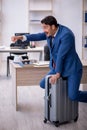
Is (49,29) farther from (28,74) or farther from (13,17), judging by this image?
(13,17)

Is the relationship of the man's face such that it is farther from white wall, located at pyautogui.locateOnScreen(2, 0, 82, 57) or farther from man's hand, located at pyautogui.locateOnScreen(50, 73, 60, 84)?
white wall, located at pyautogui.locateOnScreen(2, 0, 82, 57)

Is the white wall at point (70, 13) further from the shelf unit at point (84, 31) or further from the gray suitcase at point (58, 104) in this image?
the gray suitcase at point (58, 104)

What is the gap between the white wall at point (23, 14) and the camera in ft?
26.5

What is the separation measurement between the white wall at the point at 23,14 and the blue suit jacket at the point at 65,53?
4.97 meters

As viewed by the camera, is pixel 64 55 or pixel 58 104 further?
pixel 58 104

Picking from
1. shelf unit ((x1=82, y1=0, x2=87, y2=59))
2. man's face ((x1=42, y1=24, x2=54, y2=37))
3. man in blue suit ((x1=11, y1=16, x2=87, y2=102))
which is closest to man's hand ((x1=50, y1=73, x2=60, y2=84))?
man in blue suit ((x1=11, y1=16, x2=87, y2=102))

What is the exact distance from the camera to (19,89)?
5215mm

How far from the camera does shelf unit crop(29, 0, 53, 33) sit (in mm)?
8000

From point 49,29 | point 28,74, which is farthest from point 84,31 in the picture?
point 49,29

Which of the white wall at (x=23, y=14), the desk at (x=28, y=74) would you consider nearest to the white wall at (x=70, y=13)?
the white wall at (x=23, y=14)

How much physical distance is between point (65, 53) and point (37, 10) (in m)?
5.00

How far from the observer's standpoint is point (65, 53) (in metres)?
3.17

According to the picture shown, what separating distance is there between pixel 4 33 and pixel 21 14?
0.72 m

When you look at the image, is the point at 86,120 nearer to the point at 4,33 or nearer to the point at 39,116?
the point at 39,116
